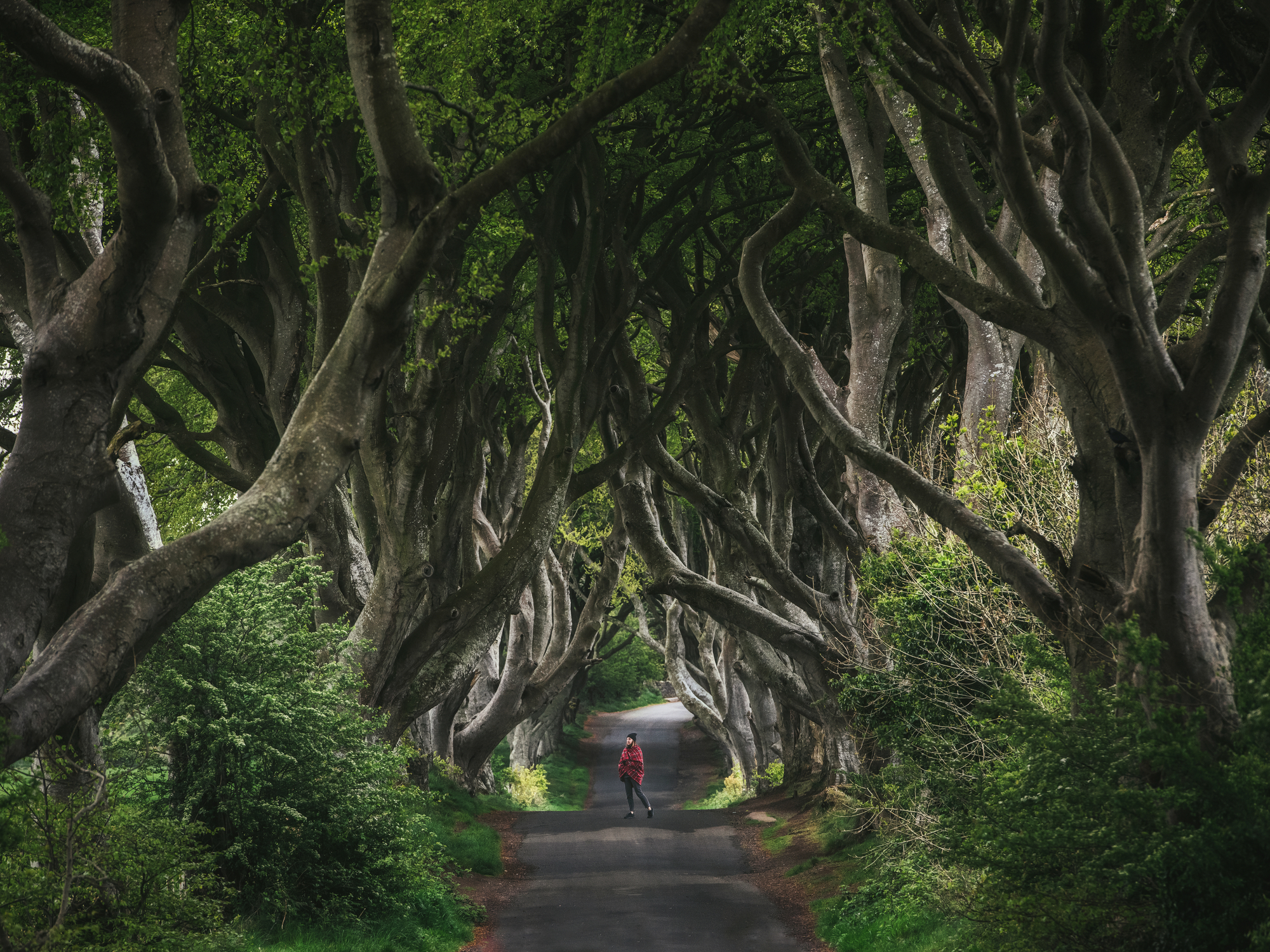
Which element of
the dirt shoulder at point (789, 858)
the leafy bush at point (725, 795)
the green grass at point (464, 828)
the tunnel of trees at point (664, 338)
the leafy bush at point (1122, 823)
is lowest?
Answer: the leafy bush at point (725, 795)

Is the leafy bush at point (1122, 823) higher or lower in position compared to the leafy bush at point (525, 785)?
higher

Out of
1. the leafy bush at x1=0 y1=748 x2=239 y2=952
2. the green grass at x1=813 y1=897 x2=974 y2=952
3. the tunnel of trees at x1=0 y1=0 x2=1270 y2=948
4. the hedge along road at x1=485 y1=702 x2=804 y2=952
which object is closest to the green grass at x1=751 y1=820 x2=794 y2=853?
the hedge along road at x1=485 y1=702 x2=804 y2=952

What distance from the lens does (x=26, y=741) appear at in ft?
16.9

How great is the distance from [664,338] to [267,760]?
10.00 metres

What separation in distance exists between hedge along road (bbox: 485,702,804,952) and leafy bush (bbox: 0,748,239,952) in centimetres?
404

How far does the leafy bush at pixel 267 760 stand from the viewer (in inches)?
363

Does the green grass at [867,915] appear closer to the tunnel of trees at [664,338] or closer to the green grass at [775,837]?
the tunnel of trees at [664,338]

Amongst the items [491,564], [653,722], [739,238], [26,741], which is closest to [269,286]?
[491,564]

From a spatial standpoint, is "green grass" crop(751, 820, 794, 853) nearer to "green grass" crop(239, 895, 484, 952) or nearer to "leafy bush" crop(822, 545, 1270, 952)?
"green grass" crop(239, 895, 484, 952)

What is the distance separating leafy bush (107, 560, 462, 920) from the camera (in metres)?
9.23

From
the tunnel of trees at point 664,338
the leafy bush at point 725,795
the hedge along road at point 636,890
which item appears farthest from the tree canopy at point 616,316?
the leafy bush at point 725,795

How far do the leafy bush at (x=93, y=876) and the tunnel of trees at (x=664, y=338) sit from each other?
0.94 meters

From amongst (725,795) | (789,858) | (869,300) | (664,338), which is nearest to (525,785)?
(725,795)

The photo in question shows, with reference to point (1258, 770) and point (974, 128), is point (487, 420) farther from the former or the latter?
point (1258, 770)
